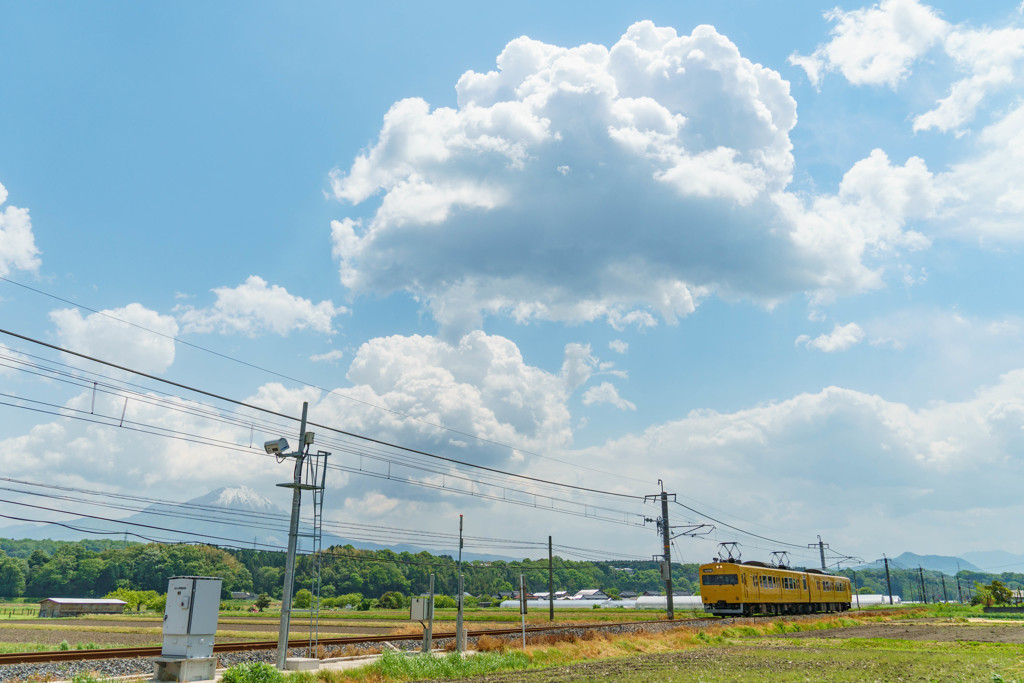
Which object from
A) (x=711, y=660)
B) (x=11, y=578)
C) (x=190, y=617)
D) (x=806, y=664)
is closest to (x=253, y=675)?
(x=190, y=617)

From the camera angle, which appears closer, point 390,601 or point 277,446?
point 277,446

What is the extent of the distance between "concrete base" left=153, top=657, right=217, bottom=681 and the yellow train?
4022 cm

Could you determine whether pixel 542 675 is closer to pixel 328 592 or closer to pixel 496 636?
pixel 496 636

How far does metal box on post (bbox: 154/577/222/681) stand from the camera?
62.8 ft

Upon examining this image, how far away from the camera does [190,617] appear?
1962 centimetres

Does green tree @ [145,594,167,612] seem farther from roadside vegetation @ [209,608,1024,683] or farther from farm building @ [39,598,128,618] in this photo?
roadside vegetation @ [209,608,1024,683]

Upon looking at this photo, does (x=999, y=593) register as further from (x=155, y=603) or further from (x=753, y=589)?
(x=155, y=603)

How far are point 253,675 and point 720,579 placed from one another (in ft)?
133

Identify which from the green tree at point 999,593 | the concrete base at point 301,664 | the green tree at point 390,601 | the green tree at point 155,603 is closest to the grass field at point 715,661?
→ the concrete base at point 301,664

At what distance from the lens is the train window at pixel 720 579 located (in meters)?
50.2

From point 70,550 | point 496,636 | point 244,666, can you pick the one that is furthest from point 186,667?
point 70,550

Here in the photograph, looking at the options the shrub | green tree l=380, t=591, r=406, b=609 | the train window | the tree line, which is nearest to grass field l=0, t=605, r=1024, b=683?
the shrub

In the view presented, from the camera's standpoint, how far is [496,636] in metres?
31.0

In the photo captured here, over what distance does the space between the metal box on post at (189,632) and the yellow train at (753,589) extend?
3991 centimetres
